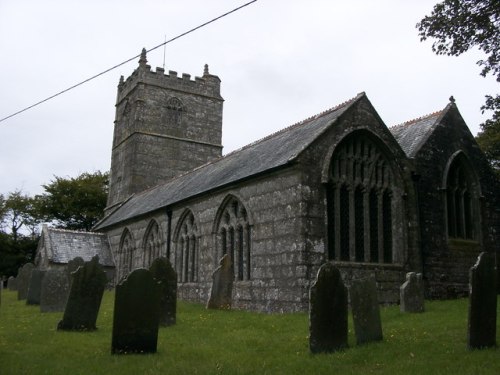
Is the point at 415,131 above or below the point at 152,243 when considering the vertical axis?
above

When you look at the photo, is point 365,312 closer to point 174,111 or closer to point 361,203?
point 361,203

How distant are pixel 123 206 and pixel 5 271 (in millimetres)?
16144

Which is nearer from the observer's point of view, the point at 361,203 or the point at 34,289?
the point at 361,203

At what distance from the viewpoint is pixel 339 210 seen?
1449 cm

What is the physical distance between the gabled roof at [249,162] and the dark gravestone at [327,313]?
5989mm

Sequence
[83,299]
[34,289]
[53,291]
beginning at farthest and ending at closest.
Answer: [34,289], [53,291], [83,299]

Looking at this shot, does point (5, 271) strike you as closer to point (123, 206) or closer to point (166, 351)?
point (123, 206)

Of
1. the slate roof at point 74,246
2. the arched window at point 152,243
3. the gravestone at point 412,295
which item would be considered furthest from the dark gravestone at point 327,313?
the slate roof at point 74,246

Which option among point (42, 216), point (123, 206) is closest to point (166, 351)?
point (123, 206)

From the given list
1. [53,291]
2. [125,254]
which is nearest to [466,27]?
[53,291]

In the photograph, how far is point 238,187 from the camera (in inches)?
635

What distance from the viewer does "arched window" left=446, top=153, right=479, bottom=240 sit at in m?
17.2

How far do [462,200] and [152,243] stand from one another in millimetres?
12347

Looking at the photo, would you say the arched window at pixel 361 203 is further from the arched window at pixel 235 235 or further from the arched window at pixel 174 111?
the arched window at pixel 174 111
